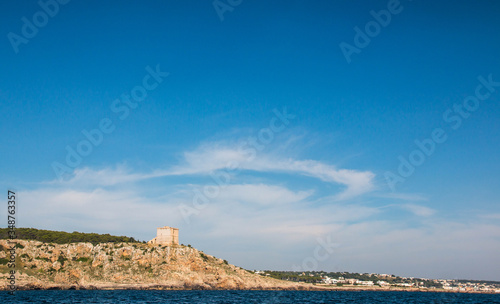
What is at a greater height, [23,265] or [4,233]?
[4,233]

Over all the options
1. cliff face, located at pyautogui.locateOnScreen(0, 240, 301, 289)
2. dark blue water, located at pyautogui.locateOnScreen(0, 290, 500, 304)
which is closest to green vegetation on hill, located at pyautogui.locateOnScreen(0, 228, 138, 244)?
cliff face, located at pyautogui.locateOnScreen(0, 240, 301, 289)

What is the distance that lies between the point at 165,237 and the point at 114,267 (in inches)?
774

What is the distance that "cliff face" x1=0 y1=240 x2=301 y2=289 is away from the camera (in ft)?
310

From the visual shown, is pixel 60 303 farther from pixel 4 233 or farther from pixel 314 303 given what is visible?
pixel 4 233

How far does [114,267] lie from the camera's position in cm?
10169

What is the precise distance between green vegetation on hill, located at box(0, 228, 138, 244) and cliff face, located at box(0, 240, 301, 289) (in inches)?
247

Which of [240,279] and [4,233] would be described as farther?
[240,279]

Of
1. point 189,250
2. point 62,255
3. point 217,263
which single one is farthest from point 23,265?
point 217,263

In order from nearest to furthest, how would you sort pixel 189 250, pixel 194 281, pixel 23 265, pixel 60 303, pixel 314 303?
pixel 60 303 → pixel 314 303 → pixel 23 265 → pixel 194 281 → pixel 189 250

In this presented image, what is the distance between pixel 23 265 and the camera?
9538 cm

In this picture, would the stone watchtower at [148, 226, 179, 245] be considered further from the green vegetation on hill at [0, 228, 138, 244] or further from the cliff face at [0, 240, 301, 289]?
the green vegetation on hill at [0, 228, 138, 244]

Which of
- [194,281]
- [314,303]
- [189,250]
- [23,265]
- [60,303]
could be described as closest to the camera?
[60,303]

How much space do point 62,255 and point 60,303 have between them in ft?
178

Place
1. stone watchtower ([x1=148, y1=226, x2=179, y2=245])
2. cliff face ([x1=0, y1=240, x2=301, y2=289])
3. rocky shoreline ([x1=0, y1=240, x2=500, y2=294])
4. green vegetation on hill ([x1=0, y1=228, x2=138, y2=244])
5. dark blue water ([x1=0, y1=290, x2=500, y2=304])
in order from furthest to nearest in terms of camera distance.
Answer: stone watchtower ([x1=148, y1=226, x2=179, y2=245]), green vegetation on hill ([x1=0, y1=228, x2=138, y2=244]), cliff face ([x1=0, y1=240, x2=301, y2=289]), rocky shoreline ([x1=0, y1=240, x2=500, y2=294]), dark blue water ([x1=0, y1=290, x2=500, y2=304])
